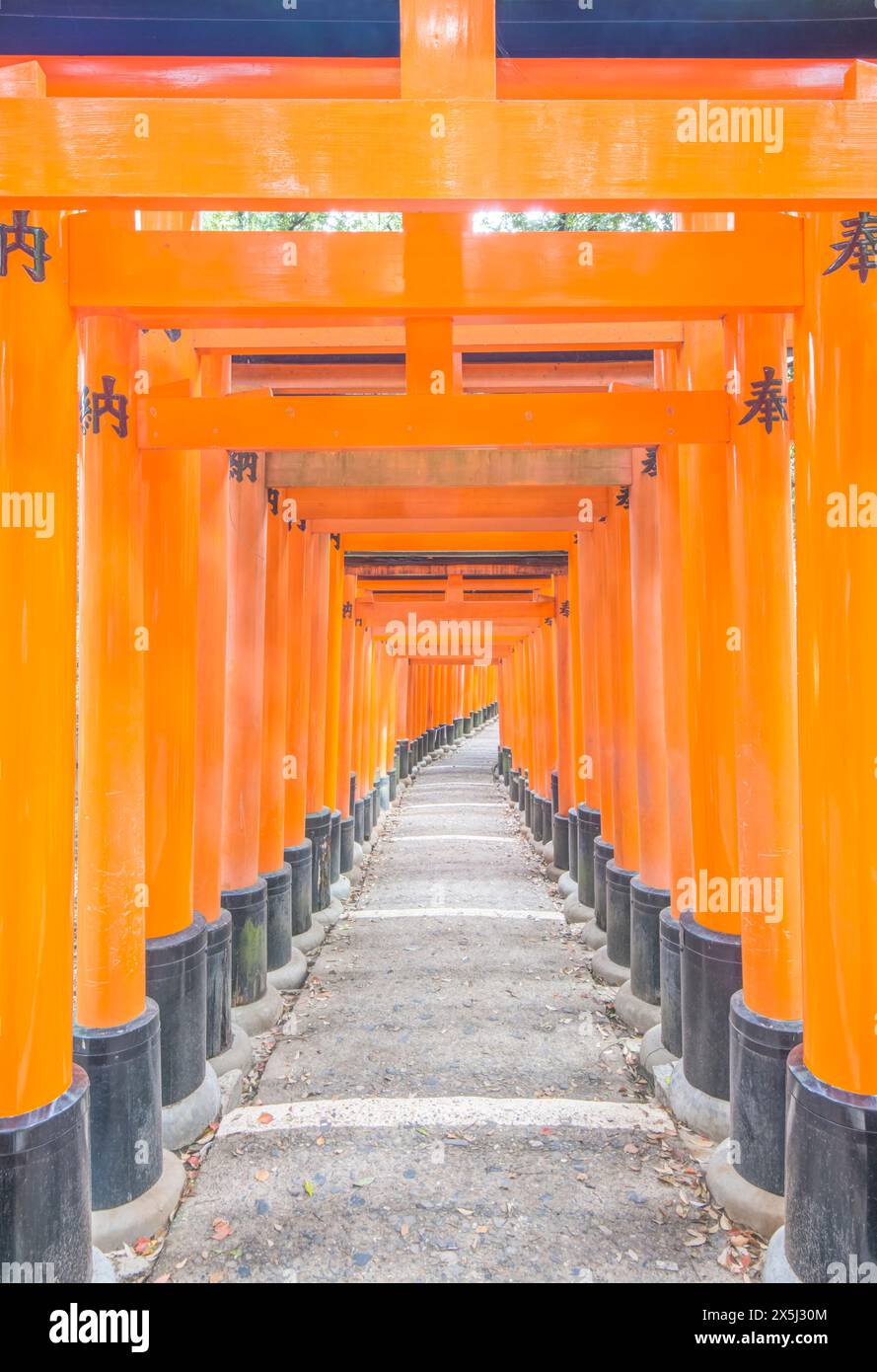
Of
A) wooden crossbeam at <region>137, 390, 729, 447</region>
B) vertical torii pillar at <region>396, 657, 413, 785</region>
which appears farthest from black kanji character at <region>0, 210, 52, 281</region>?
vertical torii pillar at <region>396, 657, 413, 785</region>

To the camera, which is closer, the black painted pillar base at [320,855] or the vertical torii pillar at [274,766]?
the vertical torii pillar at [274,766]

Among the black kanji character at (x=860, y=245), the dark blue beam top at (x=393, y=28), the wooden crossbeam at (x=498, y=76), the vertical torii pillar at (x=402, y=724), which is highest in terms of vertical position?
the dark blue beam top at (x=393, y=28)

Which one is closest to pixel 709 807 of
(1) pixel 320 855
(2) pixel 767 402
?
(2) pixel 767 402

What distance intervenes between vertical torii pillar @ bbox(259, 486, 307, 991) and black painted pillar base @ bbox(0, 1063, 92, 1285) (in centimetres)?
396

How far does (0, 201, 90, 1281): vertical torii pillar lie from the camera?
9.50 ft

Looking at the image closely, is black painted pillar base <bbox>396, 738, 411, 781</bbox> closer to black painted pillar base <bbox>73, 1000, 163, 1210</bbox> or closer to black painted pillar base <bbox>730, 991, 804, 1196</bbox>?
black painted pillar base <bbox>73, 1000, 163, 1210</bbox>

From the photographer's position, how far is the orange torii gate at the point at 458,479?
2.17 meters

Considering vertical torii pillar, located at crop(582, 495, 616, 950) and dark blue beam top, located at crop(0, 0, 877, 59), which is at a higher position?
dark blue beam top, located at crop(0, 0, 877, 59)

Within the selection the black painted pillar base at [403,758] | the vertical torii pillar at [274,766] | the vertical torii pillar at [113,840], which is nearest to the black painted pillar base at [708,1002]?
the vertical torii pillar at [113,840]

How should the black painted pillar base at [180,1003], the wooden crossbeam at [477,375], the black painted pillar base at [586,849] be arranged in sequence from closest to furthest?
the black painted pillar base at [180,1003] → the wooden crossbeam at [477,375] → the black painted pillar base at [586,849]

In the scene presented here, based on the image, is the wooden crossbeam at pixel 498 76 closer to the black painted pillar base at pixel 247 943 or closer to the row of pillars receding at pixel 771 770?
the row of pillars receding at pixel 771 770

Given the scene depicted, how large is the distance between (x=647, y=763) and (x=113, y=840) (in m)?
4.07

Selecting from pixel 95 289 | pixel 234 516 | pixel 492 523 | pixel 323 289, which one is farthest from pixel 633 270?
pixel 492 523

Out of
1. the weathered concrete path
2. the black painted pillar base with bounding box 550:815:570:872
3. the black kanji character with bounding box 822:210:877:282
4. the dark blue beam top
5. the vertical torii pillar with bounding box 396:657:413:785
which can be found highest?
the dark blue beam top
